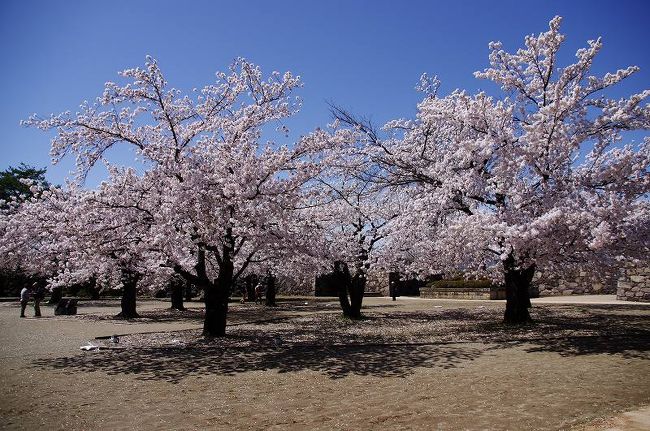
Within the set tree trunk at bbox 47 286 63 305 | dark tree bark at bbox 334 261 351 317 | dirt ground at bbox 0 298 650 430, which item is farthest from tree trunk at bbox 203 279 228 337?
tree trunk at bbox 47 286 63 305

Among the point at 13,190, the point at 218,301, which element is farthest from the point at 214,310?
the point at 13,190

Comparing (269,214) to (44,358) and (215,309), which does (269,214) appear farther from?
(44,358)

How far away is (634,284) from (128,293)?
81.5ft

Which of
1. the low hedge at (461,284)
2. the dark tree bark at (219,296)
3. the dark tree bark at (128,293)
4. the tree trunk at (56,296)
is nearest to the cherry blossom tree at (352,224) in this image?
the dark tree bark at (219,296)

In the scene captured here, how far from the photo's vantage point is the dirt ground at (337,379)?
214 inches

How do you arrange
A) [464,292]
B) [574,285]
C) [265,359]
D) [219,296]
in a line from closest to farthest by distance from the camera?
[265,359]
[219,296]
[574,285]
[464,292]

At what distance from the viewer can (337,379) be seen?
297 inches

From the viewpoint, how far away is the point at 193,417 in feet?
18.4

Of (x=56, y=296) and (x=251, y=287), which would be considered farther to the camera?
(x=251, y=287)

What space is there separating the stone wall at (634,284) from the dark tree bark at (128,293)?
24.0 m

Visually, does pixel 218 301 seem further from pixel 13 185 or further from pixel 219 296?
pixel 13 185

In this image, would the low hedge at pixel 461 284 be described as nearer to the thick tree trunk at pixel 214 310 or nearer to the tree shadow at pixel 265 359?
the tree shadow at pixel 265 359

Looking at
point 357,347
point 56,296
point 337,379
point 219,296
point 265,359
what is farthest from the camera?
point 56,296

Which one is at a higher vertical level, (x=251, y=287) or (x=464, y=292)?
(x=251, y=287)
